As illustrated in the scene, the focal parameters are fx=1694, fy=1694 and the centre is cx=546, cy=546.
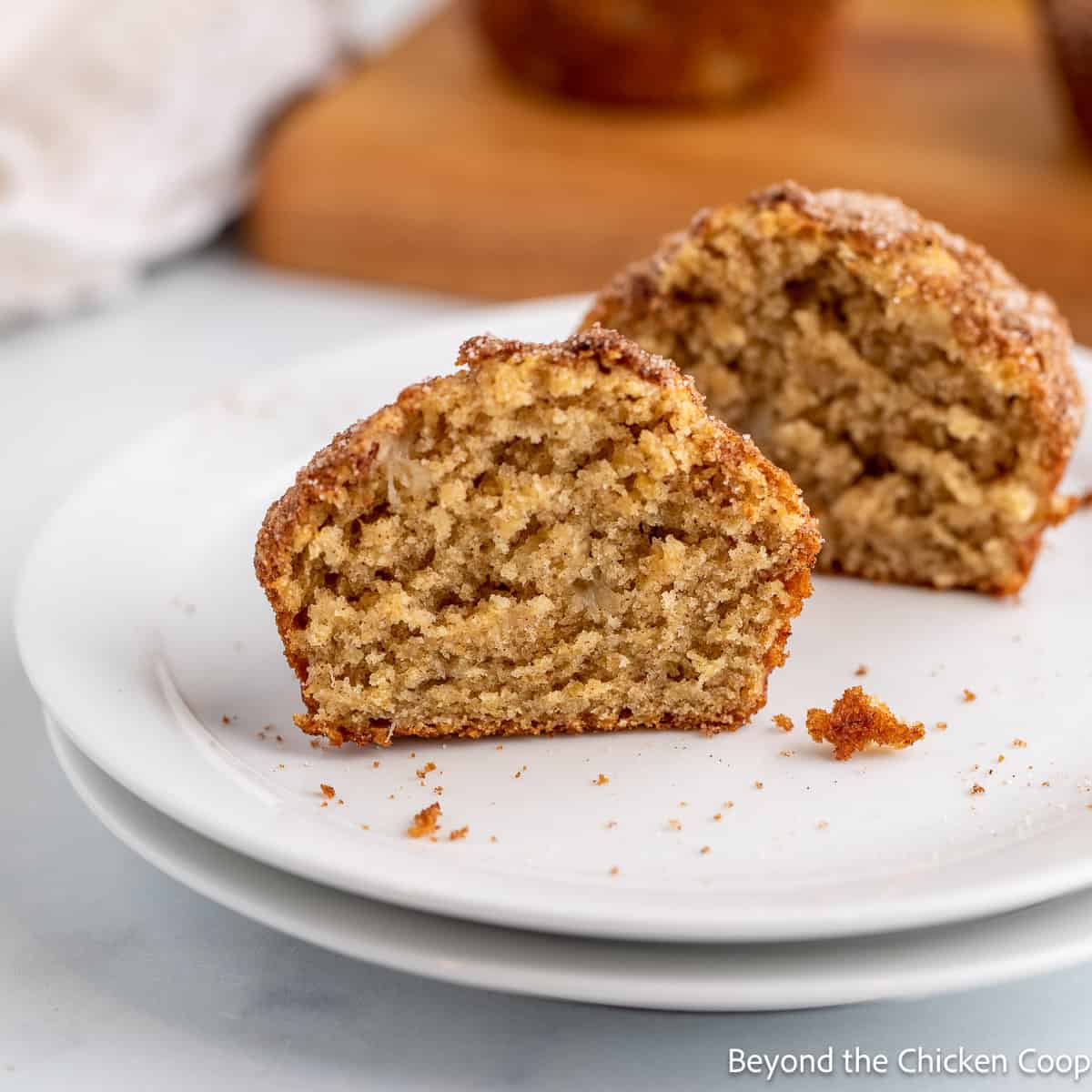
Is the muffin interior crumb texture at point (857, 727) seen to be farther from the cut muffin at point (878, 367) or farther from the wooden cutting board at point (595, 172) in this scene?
the wooden cutting board at point (595, 172)

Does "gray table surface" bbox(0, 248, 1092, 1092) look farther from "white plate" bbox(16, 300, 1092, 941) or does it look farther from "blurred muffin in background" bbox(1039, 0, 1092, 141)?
"blurred muffin in background" bbox(1039, 0, 1092, 141)

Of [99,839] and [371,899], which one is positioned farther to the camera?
[99,839]

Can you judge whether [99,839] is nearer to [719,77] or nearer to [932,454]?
[932,454]

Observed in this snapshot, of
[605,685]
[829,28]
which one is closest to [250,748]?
[605,685]

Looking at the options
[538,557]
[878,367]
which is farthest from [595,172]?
[538,557]

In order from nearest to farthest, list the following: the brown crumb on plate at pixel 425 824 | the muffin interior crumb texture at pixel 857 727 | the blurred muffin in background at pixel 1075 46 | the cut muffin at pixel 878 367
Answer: the brown crumb on plate at pixel 425 824 < the muffin interior crumb texture at pixel 857 727 < the cut muffin at pixel 878 367 < the blurred muffin in background at pixel 1075 46

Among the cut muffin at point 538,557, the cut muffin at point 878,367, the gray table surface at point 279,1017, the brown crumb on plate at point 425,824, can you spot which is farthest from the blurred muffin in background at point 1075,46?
the brown crumb on plate at point 425,824

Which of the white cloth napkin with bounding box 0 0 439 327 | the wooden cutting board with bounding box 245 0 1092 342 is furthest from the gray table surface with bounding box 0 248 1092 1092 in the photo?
the wooden cutting board with bounding box 245 0 1092 342
